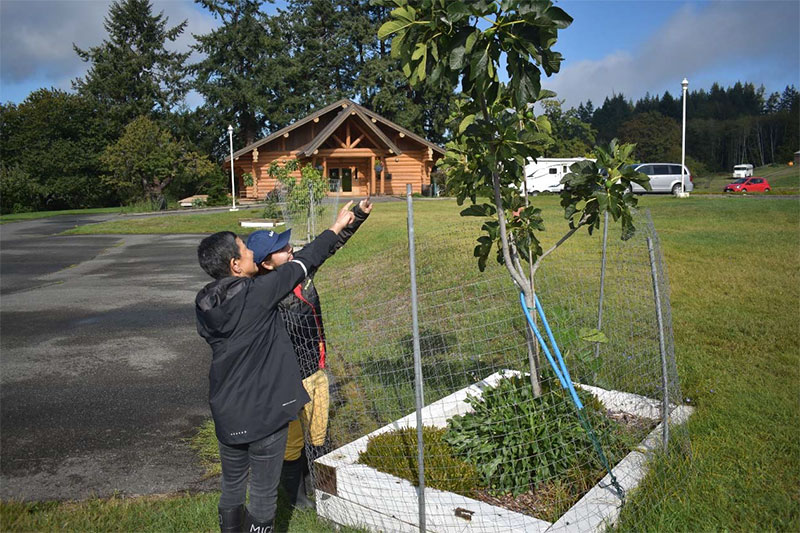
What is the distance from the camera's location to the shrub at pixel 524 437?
3412 mm

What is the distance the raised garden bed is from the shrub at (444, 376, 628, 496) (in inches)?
7.8

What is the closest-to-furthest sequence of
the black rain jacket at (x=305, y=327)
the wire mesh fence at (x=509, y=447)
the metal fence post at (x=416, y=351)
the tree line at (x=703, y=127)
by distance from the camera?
the metal fence post at (x=416, y=351) → the wire mesh fence at (x=509, y=447) → the black rain jacket at (x=305, y=327) → the tree line at (x=703, y=127)

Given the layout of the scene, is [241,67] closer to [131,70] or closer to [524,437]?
[131,70]

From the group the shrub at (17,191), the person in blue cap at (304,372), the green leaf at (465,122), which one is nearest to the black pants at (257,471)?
the person in blue cap at (304,372)

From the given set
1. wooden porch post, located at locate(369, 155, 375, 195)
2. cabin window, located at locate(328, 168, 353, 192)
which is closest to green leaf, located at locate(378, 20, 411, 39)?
wooden porch post, located at locate(369, 155, 375, 195)

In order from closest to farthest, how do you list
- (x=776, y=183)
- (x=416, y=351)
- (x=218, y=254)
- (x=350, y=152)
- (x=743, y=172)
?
(x=416, y=351)
(x=218, y=254)
(x=350, y=152)
(x=776, y=183)
(x=743, y=172)

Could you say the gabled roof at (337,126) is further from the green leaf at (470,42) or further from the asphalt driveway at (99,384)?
the green leaf at (470,42)

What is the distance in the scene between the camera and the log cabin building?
1403 inches

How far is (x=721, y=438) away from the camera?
4043 mm

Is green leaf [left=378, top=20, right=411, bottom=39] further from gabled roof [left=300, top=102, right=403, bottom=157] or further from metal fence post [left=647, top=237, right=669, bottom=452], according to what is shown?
gabled roof [left=300, top=102, right=403, bottom=157]

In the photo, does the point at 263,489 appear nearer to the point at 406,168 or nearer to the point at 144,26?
the point at 406,168

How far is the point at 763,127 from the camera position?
10181 centimetres

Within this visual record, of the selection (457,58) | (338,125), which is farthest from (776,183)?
(457,58)

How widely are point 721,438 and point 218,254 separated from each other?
3391mm
